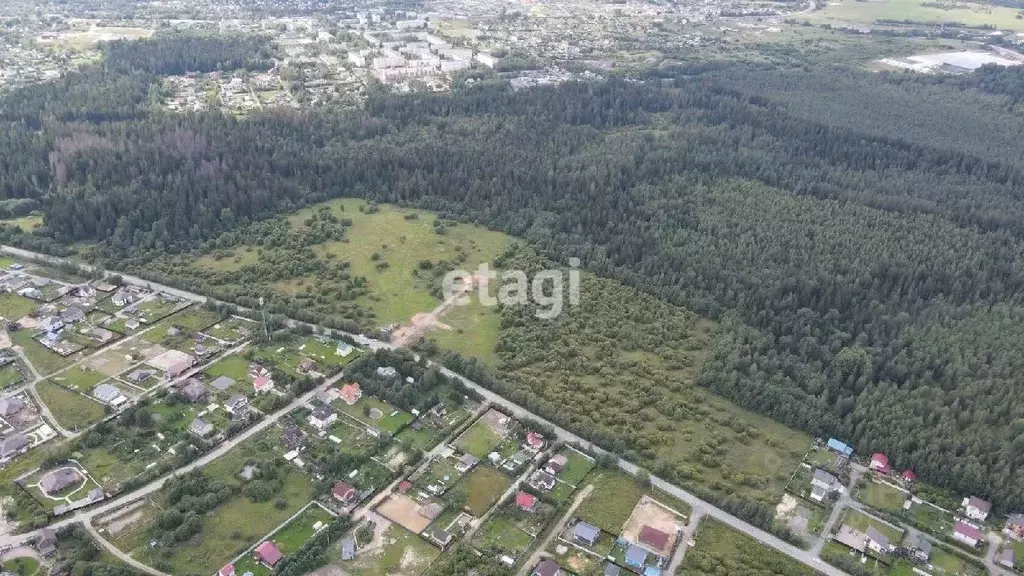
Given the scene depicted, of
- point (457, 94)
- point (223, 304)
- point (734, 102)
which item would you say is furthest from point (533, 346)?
point (734, 102)

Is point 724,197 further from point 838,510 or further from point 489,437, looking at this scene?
point 489,437

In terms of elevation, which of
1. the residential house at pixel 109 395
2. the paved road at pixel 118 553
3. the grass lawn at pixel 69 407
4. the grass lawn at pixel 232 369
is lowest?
the paved road at pixel 118 553

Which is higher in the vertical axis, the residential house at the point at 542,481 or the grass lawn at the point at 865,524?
the residential house at the point at 542,481

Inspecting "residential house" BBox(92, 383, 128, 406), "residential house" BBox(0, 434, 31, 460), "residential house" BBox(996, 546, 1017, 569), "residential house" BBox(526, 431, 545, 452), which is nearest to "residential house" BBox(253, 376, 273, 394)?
"residential house" BBox(92, 383, 128, 406)

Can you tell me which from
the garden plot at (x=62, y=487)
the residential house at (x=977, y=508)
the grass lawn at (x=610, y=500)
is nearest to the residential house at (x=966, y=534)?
the residential house at (x=977, y=508)

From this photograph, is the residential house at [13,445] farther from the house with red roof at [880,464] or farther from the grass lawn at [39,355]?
the house with red roof at [880,464]

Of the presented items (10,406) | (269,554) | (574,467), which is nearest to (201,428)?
(269,554)

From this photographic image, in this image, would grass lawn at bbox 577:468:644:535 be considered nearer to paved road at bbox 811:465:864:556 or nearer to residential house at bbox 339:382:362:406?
paved road at bbox 811:465:864:556
